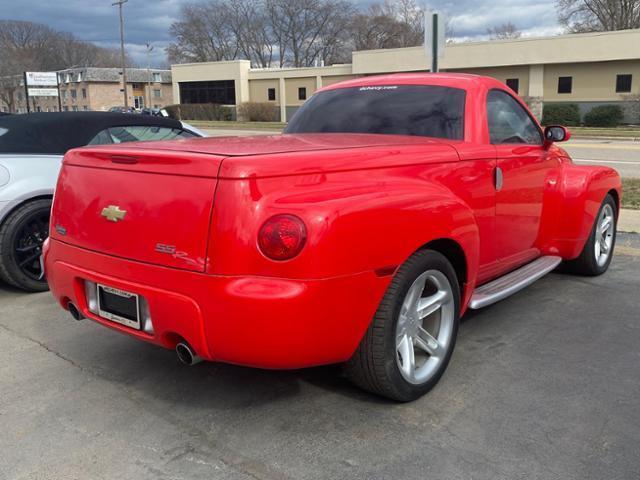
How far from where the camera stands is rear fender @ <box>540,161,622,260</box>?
4.49 metres

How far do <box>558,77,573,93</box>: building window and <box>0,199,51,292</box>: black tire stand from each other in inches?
1620

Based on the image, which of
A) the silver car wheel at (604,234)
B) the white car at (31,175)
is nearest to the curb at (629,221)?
the silver car wheel at (604,234)

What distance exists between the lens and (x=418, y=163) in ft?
10.0

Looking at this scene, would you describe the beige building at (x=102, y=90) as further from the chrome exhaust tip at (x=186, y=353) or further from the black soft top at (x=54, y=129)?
the chrome exhaust tip at (x=186, y=353)

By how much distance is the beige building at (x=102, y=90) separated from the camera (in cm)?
9225

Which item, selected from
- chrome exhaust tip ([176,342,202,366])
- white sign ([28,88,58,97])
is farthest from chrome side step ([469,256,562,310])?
white sign ([28,88,58,97])

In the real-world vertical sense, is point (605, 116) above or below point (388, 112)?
above

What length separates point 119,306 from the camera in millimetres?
2855

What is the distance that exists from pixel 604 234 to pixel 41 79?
1701 inches

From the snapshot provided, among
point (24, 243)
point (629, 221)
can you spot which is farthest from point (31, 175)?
point (629, 221)

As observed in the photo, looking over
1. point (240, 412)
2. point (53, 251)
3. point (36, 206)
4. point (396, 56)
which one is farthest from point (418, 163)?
point (396, 56)

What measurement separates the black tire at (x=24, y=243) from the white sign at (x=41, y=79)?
39.9 m

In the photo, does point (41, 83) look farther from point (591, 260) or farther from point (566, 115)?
point (591, 260)

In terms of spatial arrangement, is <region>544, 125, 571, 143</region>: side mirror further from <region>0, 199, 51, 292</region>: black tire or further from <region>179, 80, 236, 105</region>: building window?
<region>179, 80, 236, 105</region>: building window
